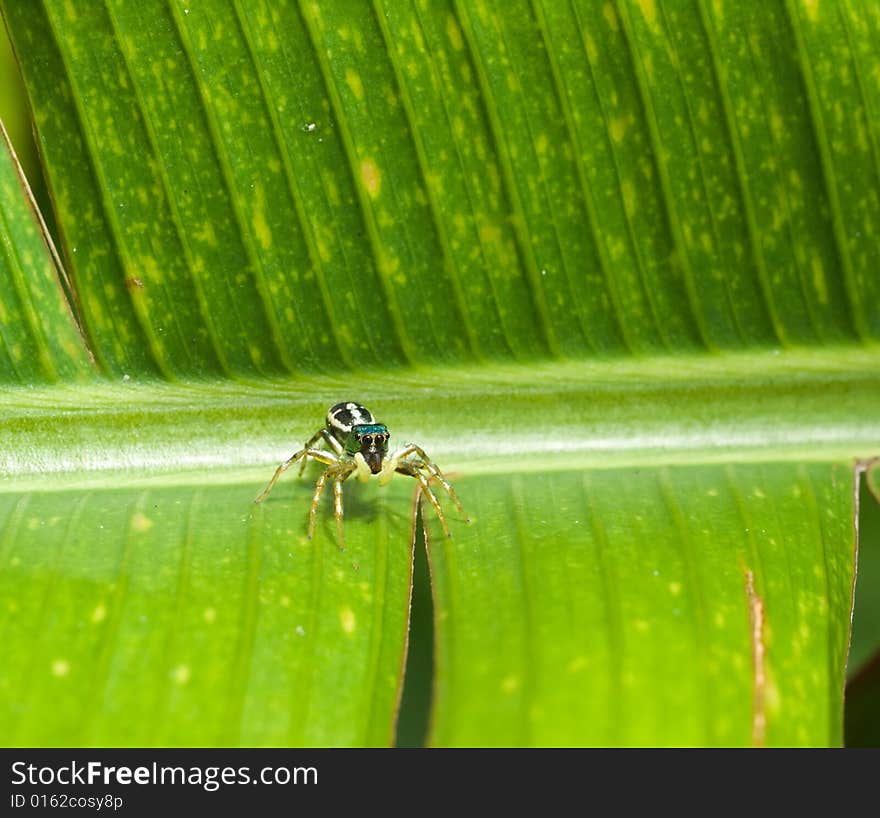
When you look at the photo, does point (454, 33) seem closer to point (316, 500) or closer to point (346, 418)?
point (346, 418)

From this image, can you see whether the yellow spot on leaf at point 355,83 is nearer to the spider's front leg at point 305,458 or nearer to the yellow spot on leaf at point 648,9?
the yellow spot on leaf at point 648,9

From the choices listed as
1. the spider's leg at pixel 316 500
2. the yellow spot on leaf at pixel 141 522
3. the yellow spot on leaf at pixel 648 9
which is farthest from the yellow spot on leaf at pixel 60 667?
the yellow spot on leaf at pixel 648 9

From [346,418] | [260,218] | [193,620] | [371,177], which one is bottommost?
[193,620]

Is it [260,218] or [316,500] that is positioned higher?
[260,218]

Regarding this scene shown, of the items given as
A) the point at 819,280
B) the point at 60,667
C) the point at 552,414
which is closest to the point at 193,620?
the point at 60,667

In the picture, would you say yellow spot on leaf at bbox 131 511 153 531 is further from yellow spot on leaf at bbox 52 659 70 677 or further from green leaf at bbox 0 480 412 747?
yellow spot on leaf at bbox 52 659 70 677

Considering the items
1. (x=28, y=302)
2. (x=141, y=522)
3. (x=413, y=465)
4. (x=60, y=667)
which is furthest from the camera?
(x=413, y=465)
